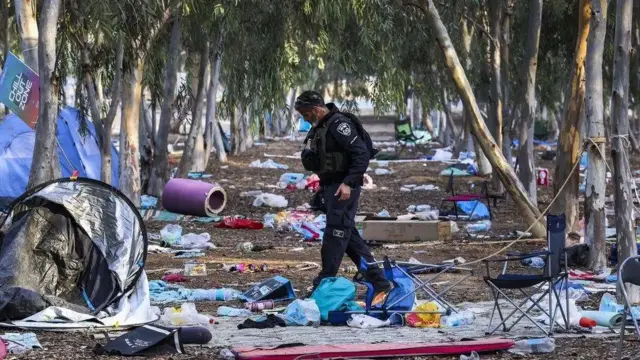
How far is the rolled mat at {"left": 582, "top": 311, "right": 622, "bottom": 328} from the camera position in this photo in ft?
27.8

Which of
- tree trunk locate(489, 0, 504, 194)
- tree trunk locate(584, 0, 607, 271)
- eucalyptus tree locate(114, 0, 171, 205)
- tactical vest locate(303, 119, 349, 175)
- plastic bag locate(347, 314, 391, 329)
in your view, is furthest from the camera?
tree trunk locate(489, 0, 504, 194)

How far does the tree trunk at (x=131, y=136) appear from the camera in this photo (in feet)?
58.2

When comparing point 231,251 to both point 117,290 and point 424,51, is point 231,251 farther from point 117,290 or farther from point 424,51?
point 424,51

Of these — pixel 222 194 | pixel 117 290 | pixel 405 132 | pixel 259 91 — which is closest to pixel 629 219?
pixel 117 290

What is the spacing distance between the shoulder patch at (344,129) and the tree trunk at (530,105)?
322 inches

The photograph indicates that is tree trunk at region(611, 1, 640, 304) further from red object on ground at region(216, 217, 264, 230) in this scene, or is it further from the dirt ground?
red object on ground at region(216, 217, 264, 230)

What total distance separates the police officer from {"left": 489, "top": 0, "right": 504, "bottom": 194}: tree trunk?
37.9 feet

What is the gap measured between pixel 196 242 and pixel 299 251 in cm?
145

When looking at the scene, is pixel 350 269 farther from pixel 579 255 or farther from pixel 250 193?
pixel 250 193

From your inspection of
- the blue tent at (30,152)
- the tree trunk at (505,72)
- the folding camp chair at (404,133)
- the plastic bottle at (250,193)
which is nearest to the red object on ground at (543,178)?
the tree trunk at (505,72)

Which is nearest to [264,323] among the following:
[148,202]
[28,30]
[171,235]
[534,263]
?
[534,263]

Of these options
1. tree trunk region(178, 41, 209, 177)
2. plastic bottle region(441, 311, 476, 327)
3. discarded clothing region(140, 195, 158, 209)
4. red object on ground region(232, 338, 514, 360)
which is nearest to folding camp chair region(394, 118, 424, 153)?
tree trunk region(178, 41, 209, 177)

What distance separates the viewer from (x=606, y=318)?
8.54 metres

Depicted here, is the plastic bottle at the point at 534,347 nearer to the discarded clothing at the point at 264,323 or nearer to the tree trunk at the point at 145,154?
the discarded clothing at the point at 264,323
